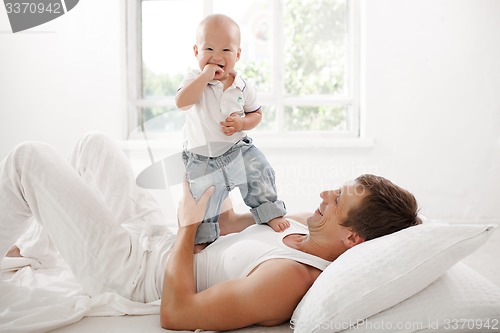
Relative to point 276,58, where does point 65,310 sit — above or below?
below

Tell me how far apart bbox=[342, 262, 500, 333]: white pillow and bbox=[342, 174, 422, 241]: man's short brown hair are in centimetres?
21

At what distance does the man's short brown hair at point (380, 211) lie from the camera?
140 cm

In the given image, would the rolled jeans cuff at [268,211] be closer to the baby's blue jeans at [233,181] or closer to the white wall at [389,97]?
the baby's blue jeans at [233,181]

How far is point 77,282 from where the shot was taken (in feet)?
5.51

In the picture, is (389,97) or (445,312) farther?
(389,97)

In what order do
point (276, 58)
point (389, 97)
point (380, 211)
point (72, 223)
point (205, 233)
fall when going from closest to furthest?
point (380, 211) → point (72, 223) → point (205, 233) → point (389, 97) → point (276, 58)

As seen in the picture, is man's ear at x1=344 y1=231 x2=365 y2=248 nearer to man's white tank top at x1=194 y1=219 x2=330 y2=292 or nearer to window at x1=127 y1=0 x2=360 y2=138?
man's white tank top at x1=194 y1=219 x2=330 y2=292

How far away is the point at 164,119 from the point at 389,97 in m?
1.47

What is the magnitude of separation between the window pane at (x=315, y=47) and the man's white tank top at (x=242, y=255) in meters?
2.24

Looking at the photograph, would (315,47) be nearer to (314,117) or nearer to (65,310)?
(314,117)

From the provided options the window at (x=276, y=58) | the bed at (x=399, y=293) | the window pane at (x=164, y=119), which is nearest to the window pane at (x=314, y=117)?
the window at (x=276, y=58)

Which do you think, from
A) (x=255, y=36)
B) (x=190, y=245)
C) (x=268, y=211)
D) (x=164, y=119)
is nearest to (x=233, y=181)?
(x=268, y=211)

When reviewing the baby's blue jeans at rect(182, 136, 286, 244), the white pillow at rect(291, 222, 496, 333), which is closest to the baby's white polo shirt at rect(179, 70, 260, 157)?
the baby's blue jeans at rect(182, 136, 286, 244)

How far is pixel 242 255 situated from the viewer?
1.46 metres
